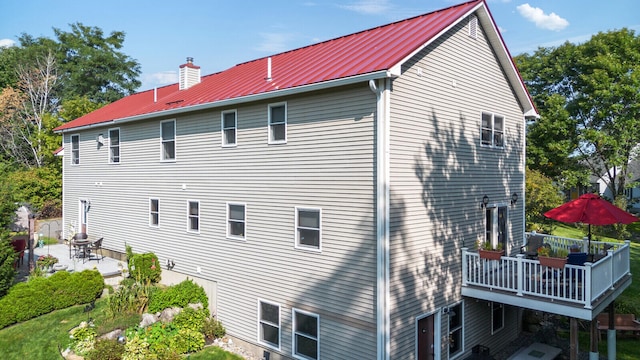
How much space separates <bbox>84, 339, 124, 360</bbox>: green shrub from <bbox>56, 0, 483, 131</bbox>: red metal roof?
23.6 feet

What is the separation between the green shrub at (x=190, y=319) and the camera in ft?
37.9

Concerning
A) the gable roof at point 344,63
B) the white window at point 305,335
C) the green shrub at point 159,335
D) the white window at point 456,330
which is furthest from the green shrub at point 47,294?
the white window at point 456,330

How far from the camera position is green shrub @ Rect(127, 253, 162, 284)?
1404 centimetres

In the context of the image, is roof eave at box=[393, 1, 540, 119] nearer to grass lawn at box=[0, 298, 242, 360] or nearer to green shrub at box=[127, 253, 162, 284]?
grass lawn at box=[0, 298, 242, 360]

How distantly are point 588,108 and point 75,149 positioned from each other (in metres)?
34.6

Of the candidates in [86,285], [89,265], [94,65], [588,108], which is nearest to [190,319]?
[86,285]

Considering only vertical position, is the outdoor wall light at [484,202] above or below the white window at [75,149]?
below

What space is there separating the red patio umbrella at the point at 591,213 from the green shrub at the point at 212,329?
32.6 feet

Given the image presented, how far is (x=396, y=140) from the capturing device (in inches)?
352

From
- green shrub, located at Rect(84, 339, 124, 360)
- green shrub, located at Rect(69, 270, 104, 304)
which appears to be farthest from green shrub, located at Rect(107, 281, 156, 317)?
green shrub, located at Rect(84, 339, 124, 360)

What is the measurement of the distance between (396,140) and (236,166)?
16.9 feet

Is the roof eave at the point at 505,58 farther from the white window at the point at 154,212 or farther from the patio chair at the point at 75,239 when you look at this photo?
the patio chair at the point at 75,239

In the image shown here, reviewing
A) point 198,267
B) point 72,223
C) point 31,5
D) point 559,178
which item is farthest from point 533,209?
point 31,5

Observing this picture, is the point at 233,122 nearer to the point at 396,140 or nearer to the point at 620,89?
the point at 396,140
